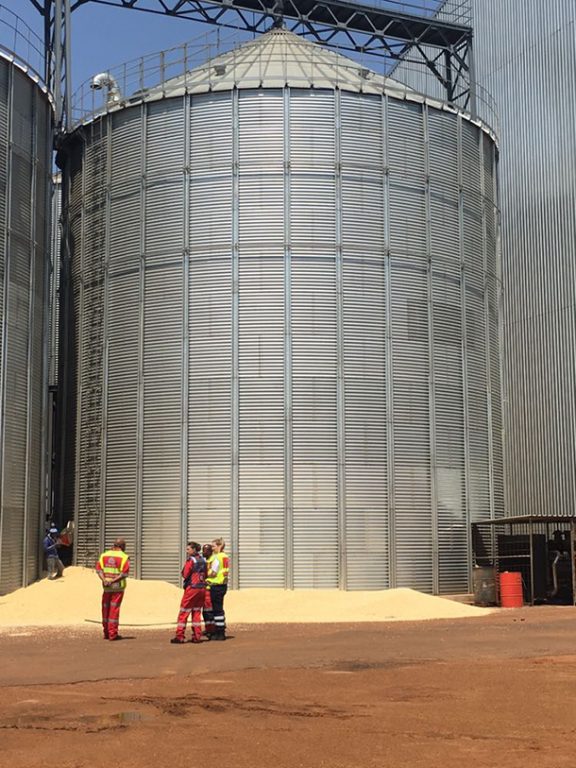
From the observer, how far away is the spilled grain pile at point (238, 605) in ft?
86.2

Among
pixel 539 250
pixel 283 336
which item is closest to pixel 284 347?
pixel 283 336

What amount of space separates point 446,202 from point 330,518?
11462 mm

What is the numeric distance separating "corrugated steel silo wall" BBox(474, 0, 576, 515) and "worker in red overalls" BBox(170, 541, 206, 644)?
21.2 m

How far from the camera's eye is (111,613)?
20.2 meters

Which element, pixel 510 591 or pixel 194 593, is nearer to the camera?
pixel 194 593

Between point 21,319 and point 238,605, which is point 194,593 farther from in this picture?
point 21,319

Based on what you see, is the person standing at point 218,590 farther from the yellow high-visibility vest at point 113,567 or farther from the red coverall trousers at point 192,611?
the yellow high-visibility vest at point 113,567

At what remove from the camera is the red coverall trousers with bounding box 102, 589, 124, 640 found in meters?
20.2

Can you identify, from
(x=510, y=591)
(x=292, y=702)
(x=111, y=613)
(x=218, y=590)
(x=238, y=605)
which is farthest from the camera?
(x=510, y=591)

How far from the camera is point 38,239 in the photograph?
33031mm

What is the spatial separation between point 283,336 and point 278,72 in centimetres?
906

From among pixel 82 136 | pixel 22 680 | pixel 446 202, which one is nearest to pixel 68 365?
pixel 82 136

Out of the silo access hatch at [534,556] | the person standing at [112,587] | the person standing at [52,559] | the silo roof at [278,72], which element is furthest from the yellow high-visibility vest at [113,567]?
the silo roof at [278,72]

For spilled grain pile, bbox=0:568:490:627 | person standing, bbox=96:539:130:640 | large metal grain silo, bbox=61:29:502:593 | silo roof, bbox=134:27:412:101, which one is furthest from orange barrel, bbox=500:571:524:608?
silo roof, bbox=134:27:412:101
